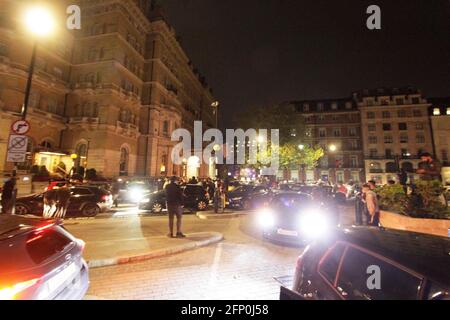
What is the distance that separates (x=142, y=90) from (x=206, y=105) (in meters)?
27.5

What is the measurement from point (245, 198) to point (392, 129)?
53.4 m

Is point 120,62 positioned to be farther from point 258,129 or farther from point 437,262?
point 437,262

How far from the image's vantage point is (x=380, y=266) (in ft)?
7.49

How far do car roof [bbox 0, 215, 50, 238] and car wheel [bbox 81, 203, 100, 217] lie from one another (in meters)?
10.6

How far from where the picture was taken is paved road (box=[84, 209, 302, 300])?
4328 mm

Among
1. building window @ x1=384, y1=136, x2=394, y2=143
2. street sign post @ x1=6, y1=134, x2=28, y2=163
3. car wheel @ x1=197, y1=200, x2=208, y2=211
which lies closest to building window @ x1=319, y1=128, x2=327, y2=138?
building window @ x1=384, y1=136, x2=394, y2=143

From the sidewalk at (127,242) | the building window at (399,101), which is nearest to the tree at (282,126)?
the sidewalk at (127,242)

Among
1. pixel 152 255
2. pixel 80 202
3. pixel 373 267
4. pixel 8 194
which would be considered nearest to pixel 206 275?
pixel 152 255

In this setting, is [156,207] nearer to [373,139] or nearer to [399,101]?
[373,139]

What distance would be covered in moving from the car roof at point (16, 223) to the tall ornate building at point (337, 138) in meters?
Answer: 57.3

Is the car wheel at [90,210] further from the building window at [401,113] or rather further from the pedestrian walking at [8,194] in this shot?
the building window at [401,113]

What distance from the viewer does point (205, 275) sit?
516 cm

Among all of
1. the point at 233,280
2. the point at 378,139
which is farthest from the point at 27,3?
the point at 378,139

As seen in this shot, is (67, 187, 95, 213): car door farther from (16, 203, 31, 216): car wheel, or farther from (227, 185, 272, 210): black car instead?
(227, 185, 272, 210): black car
